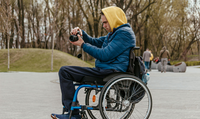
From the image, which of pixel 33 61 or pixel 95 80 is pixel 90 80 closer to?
pixel 95 80

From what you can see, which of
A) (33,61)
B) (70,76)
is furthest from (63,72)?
(33,61)

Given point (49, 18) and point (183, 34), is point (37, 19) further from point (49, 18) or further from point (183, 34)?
point (183, 34)

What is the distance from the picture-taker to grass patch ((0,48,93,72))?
2158cm

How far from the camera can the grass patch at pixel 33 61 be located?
21578mm

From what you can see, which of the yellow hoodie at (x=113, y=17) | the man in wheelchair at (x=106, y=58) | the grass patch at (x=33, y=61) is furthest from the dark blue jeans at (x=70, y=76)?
the grass patch at (x=33, y=61)

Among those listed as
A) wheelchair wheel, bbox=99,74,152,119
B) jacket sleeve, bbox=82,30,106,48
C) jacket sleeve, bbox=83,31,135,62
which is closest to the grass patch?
jacket sleeve, bbox=82,30,106,48

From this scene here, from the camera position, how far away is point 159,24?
118 feet

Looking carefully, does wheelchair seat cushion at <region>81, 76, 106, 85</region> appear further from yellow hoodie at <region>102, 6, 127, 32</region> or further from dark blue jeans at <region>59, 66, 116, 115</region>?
yellow hoodie at <region>102, 6, 127, 32</region>

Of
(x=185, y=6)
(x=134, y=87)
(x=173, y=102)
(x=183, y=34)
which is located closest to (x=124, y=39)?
(x=134, y=87)

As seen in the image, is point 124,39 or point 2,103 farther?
point 2,103

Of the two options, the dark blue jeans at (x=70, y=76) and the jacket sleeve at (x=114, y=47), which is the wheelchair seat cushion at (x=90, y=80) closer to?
the dark blue jeans at (x=70, y=76)

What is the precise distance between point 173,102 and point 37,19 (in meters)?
36.6

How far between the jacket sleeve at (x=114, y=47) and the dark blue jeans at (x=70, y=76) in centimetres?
19

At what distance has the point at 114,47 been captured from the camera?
11.3 ft
